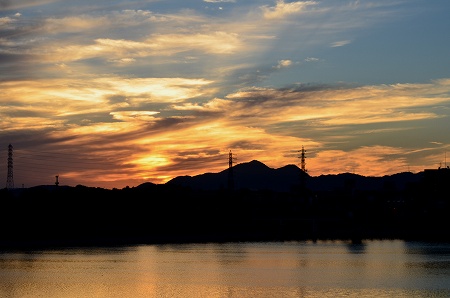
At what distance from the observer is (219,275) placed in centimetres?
9600

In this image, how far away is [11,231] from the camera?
6944 inches

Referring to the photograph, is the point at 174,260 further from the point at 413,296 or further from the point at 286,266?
the point at 413,296

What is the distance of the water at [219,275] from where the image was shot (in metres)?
77.1

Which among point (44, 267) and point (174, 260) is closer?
point (44, 267)

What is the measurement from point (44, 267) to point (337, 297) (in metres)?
50.1

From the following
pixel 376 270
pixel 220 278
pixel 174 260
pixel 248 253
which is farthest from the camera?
pixel 248 253

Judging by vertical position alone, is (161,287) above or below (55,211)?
below

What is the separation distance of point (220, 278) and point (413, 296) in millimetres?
25381

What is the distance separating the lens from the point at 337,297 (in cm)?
7181

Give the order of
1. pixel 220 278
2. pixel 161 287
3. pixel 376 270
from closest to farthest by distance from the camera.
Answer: pixel 161 287, pixel 220 278, pixel 376 270

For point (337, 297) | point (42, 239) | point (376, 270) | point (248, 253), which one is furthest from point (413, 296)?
point (42, 239)

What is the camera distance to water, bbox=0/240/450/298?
3034 inches

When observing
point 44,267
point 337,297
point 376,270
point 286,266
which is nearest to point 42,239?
point 44,267

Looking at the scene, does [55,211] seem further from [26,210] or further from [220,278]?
[220,278]
